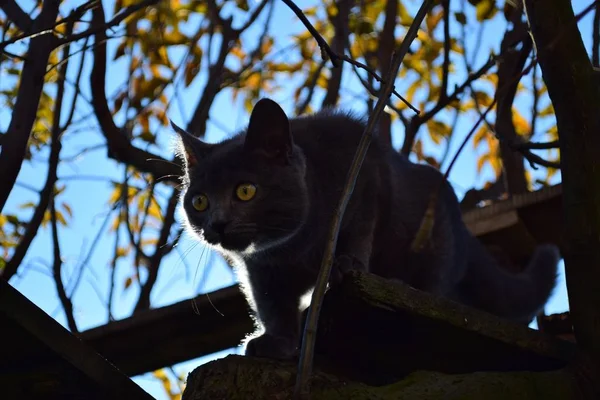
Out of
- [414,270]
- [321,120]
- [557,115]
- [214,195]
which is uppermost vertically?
[321,120]

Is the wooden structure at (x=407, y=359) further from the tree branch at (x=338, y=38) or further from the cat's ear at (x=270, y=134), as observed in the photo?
the tree branch at (x=338, y=38)

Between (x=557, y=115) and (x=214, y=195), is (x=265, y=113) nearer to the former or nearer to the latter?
(x=214, y=195)

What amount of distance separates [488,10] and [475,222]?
2.56ft

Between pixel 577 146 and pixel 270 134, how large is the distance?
1.05 m

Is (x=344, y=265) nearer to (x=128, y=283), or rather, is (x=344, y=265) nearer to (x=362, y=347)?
(x=362, y=347)

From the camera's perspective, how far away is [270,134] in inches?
99.9

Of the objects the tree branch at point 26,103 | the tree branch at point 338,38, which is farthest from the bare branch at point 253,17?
the tree branch at point 26,103

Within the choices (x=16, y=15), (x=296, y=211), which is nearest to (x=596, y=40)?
(x=296, y=211)

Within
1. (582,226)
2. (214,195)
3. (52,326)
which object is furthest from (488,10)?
(52,326)

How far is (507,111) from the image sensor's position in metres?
3.49

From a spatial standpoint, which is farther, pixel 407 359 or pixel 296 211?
pixel 296 211

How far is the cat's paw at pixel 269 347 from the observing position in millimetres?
2312

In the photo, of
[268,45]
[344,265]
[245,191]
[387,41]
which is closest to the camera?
[344,265]

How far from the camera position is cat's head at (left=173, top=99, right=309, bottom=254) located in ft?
7.95
